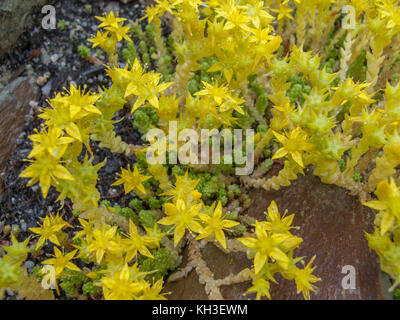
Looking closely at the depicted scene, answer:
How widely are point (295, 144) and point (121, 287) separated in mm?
1148

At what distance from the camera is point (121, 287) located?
164 cm

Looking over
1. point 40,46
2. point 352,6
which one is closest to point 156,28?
point 40,46

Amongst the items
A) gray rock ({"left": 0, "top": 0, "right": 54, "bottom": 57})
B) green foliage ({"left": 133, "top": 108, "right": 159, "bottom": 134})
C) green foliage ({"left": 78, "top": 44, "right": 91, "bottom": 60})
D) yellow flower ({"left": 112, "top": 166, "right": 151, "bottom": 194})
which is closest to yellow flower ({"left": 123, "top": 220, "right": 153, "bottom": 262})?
yellow flower ({"left": 112, "top": 166, "right": 151, "bottom": 194})

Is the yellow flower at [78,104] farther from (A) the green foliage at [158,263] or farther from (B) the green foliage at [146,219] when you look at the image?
(A) the green foliage at [158,263]

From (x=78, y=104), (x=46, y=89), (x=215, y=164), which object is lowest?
(x=215, y=164)

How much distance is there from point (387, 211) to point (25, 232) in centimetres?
234

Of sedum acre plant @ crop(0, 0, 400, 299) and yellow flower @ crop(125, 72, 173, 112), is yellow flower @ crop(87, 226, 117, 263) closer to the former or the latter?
sedum acre plant @ crop(0, 0, 400, 299)

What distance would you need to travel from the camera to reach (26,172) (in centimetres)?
167

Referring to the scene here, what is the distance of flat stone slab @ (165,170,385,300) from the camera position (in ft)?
6.82

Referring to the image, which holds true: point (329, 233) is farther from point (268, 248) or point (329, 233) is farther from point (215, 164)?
point (215, 164)

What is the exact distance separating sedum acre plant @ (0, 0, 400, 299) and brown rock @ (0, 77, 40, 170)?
803 mm

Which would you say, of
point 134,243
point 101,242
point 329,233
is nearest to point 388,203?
point 329,233

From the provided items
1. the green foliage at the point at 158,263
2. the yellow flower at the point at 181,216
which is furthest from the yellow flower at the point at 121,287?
the green foliage at the point at 158,263

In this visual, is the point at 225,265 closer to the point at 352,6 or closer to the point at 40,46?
the point at 352,6
